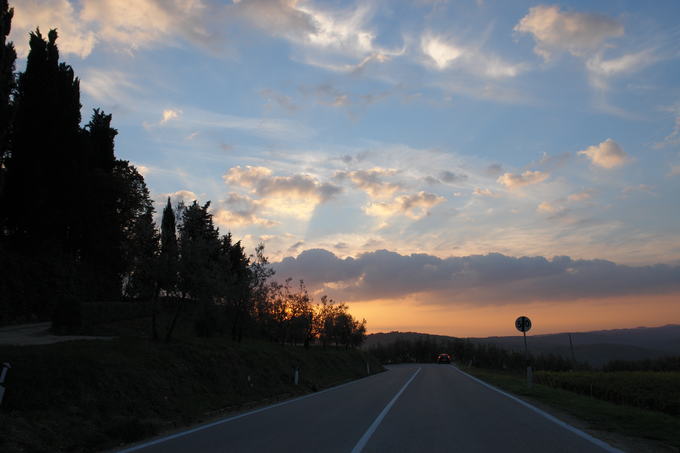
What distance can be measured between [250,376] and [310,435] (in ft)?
38.4

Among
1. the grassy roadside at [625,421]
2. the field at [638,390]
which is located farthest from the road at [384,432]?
the field at [638,390]

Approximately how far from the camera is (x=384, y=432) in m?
10.1

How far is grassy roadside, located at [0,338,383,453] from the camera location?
875 cm

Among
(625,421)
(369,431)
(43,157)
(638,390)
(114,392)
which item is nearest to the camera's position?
(369,431)

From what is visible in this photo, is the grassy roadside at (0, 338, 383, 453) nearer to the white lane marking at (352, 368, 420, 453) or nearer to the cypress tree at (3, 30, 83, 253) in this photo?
the white lane marking at (352, 368, 420, 453)

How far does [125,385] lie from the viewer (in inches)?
500

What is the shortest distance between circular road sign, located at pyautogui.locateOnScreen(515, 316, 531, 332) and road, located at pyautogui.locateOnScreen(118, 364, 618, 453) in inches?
359

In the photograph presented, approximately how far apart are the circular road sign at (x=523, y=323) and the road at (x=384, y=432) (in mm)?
9125

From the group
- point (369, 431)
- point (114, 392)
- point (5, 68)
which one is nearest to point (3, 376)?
point (114, 392)

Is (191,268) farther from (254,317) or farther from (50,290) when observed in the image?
(50,290)

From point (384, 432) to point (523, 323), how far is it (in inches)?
658

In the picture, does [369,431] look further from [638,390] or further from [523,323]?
[523,323]

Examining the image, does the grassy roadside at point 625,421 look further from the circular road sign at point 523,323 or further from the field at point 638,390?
the circular road sign at point 523,323

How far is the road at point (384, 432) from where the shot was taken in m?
8.36
